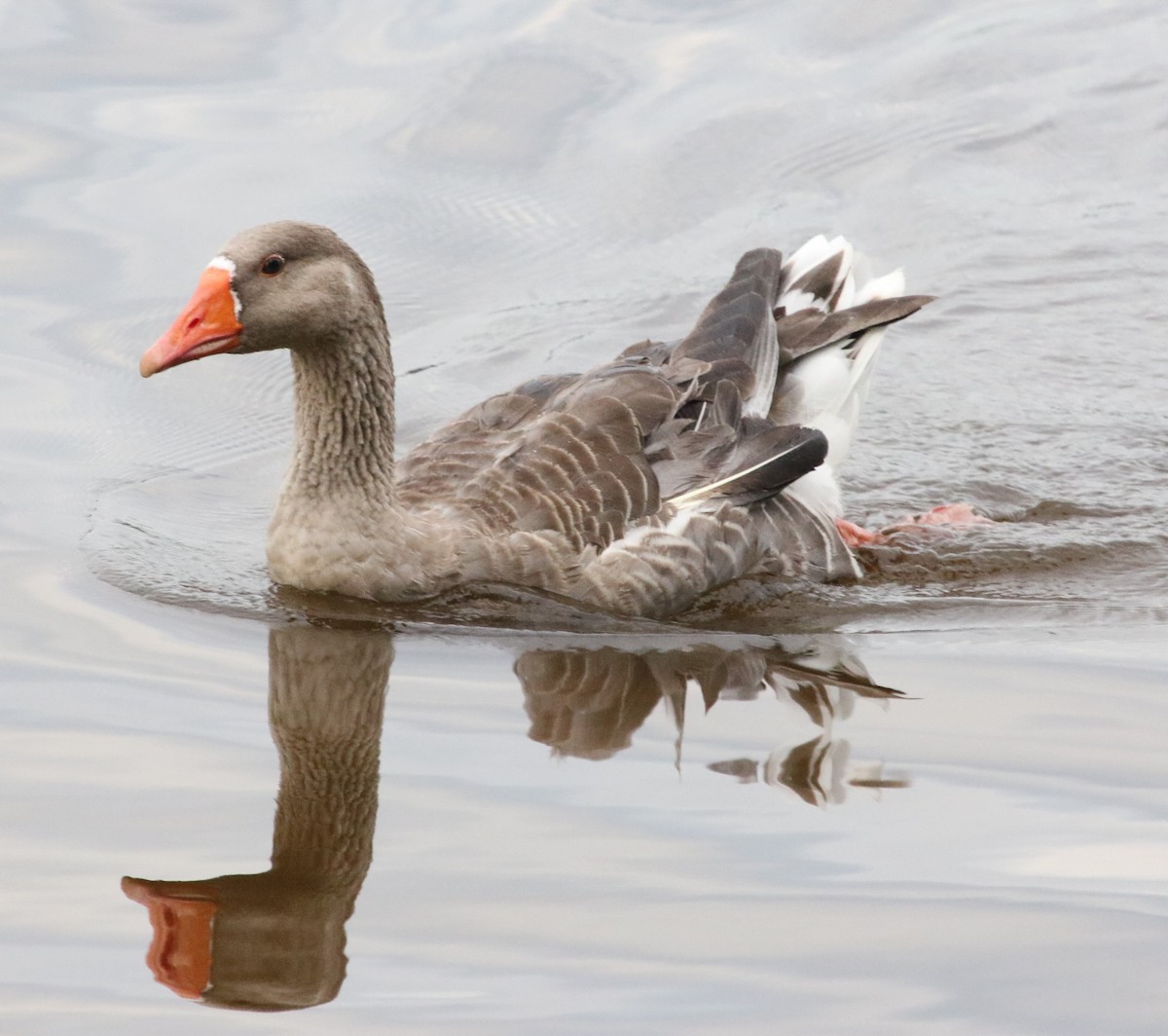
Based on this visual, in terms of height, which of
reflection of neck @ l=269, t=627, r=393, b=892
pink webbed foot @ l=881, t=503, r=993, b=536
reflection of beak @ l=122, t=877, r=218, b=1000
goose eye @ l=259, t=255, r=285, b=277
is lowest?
reflection of beak @ l=122, t=877, r=218, b=1000

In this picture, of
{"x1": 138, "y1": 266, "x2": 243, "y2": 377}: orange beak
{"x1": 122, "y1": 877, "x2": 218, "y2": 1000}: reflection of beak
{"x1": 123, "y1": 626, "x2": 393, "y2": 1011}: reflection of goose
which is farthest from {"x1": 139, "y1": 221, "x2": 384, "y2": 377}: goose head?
{"x1": 122, "y1": 877, "x2": 218, "y2": 1000}: reflection of beak

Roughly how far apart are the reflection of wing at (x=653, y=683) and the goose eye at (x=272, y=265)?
1.93 meters

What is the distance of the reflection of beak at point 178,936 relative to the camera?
5.04 metres

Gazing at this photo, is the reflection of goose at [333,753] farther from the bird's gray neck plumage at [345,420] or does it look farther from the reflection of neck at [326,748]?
the bird's gray neck plumage at [345,420]

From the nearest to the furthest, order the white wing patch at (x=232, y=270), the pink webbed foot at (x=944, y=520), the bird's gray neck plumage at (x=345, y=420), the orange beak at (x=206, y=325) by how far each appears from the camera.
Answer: the orange beak at (x=206, y=325) → the white wing patch at (x=232, y=270) → the bird's gray neck plumage at (x=345, y=420) → the pink webbed foot at (x=944, y=520)

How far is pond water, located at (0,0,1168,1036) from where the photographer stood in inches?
207

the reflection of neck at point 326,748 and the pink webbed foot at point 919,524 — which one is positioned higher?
the pink webbed foot at point 919,524

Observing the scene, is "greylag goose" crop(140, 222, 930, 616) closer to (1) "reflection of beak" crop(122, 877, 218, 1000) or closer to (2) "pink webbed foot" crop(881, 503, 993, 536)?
(2) "pink webbed foot" crop(881, 503, 993, 536)

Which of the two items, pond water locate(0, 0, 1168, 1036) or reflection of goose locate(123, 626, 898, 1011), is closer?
reflection of goose locate(123, 626, 898, 1011)

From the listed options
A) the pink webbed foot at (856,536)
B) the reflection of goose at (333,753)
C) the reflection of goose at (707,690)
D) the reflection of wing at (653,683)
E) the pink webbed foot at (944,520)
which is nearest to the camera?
the reflection of goose at (333,753)

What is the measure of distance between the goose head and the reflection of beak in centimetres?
246

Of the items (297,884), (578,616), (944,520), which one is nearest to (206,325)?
(578,616)

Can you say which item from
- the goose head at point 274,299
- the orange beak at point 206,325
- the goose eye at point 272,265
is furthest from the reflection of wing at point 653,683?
the goose eye at point 272,265

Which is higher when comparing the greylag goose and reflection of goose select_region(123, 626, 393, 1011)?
the greylag goose
